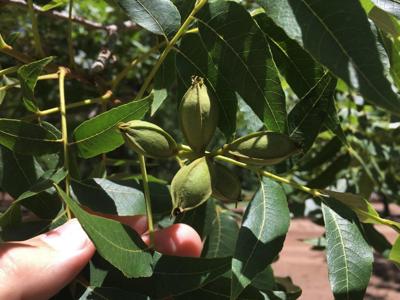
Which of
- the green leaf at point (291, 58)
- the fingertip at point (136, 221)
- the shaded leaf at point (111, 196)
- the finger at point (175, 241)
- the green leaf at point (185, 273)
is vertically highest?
the green leaf at point (291, 58)

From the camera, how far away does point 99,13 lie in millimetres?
4246

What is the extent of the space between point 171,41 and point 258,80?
24 cm

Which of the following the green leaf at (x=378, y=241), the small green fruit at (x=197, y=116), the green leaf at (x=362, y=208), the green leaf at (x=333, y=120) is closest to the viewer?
the small green fruit at (x=197, y=116)

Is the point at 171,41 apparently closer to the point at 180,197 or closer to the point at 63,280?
the point at 180,197

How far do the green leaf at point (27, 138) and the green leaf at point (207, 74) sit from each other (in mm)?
343

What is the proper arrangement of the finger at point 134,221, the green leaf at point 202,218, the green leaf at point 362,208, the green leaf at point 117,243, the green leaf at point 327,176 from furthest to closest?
the green leaf at point 327,176, the green leaf at point 202,218, the finger at point 134,221, the green leaf at point 362,208, the green leaf at point 117,243

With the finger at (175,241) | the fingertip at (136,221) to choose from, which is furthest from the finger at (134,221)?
the finger at (175,241)

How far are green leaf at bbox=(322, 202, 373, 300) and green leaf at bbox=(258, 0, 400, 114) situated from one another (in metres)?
0.38

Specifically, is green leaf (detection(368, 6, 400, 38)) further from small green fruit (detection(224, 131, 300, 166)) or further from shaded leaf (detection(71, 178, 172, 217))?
shaded leaf (detection(71, 178, 172, 217))

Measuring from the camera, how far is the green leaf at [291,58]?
1193 millimetres

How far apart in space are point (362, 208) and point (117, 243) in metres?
0.55

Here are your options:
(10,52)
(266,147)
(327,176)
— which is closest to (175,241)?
(266,147)

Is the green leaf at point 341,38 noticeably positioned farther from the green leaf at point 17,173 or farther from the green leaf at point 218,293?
the green leaf at point 17,173

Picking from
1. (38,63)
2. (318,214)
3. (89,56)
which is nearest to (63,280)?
(38,63)
